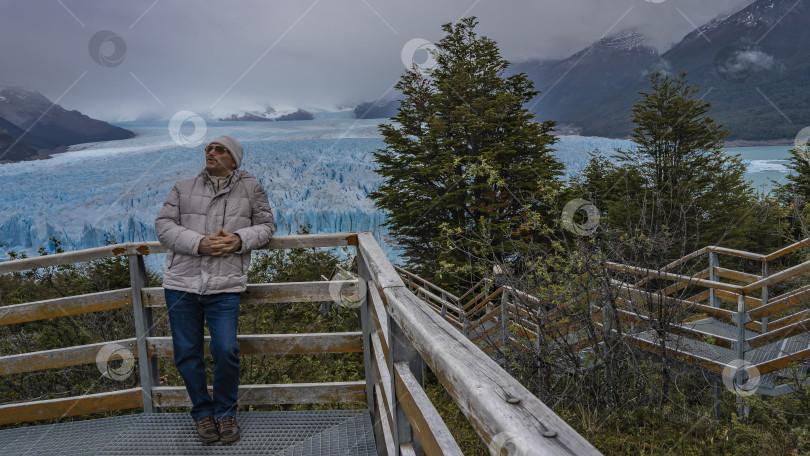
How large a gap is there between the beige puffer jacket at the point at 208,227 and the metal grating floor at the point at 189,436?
2.75 feet

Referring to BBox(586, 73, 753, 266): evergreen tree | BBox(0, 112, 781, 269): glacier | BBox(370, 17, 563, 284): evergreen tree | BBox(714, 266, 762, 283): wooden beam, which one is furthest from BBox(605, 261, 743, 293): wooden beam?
BBox(0, 112, 781, 269): glacier

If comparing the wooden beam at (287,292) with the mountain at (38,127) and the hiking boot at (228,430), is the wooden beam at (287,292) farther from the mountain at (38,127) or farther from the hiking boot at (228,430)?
the mountain at (38,127)

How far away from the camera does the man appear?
9.71ft

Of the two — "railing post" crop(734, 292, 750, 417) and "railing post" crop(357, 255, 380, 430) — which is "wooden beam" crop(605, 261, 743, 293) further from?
"railing post" crop(357, 255, 380, 430)

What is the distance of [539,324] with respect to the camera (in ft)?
18.1

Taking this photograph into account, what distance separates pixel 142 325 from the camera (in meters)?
3.35

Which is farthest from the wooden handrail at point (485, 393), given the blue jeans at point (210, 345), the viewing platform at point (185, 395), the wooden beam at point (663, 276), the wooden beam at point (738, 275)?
the wooden beam at point (738, 275)

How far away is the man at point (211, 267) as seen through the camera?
296cm

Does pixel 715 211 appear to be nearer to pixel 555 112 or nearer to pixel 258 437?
pixel 258 437

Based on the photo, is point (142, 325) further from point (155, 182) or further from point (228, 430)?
point (155, 182)

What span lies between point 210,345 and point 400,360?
178 centimetres

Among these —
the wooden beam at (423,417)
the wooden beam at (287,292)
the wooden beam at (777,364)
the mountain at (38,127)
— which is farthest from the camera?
the mountain at (38,127)

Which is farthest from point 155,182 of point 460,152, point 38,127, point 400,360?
point 400,360

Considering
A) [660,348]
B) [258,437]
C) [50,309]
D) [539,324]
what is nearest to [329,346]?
[258,437]
